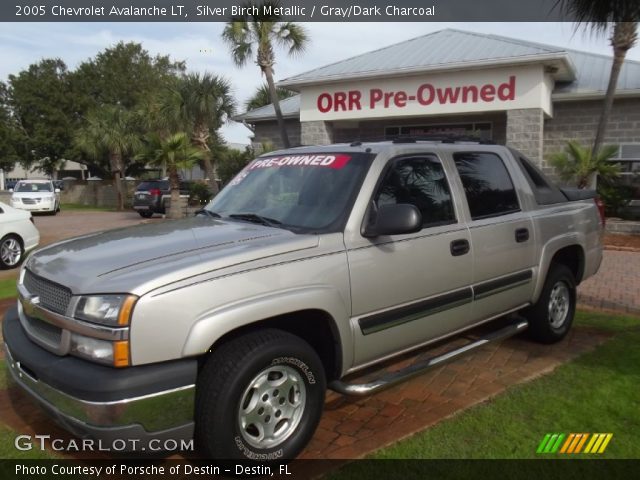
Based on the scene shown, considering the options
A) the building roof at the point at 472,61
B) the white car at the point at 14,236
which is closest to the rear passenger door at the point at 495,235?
the white car at the point at 14,236

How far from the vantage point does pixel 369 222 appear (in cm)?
343

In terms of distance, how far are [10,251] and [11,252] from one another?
0.12ft

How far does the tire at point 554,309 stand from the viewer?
493cm

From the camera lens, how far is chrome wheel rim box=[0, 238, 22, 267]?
400 inches

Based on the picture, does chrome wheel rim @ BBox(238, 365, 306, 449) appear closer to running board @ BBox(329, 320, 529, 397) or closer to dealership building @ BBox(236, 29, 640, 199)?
running board @ BBox(329, 320, 529, 397)

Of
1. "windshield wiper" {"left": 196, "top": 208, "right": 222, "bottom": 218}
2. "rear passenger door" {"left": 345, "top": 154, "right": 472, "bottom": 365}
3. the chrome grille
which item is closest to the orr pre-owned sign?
"rear passenger door" {"left": 345, "top": 154, "right": 472, "bottom": 365}

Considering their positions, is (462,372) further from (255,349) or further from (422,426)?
(255,349)

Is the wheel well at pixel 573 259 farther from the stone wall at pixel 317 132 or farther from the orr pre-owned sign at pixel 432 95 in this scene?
the stone wall at pixel 317 132

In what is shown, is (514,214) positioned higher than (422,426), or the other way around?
(514,214)

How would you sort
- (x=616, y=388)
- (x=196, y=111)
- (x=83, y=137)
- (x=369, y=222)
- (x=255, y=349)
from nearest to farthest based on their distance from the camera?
(x=255, y=349), (x=369, y=222), (x=616, y=388), (x=196, y=111), (x=83, y=137)

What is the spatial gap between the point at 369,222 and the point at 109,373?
1.73 meters

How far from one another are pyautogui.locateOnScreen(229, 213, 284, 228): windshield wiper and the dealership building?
10.3 metres

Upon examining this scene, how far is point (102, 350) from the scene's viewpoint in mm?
2586

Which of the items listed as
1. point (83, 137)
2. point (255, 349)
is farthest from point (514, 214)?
point (83, 137)
